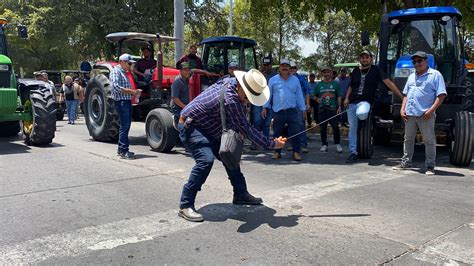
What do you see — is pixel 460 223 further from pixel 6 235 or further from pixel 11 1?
pixel 11 1

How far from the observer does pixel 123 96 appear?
834cm

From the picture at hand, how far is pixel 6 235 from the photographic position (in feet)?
14.4

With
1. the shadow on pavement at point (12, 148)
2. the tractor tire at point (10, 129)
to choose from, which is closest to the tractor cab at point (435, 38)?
the shadow on pavement at point (12, 148)

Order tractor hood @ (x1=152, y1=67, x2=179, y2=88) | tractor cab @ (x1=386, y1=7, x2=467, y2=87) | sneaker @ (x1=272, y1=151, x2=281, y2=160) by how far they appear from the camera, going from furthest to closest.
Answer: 1. tractor hood @ (x1=152, y1=67, x2=179, y2=88)
2. tractor cab @ (x1=386, y1=7, x2=467, y2=87)
3. sneaker @ (x1=272, y1=151, x2=281, y2=160)

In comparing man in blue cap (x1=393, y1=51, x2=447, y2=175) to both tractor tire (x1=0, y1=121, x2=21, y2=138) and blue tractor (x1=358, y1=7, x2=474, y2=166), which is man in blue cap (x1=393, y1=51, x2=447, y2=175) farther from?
tractor tire (x1=0, y1=121, x2=21, y2=138)

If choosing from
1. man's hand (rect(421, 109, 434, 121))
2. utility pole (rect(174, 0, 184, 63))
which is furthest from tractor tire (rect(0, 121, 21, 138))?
man's hand (rect(421, 109, 434, 121))

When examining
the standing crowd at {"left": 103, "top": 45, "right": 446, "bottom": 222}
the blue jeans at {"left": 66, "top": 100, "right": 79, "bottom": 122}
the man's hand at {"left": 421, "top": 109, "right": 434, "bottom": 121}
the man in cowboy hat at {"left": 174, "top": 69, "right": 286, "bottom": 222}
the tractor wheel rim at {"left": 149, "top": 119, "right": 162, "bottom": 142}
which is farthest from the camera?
the blue jeans at {"left": 66, "top": 100, "right": 79, "bottom": 122}

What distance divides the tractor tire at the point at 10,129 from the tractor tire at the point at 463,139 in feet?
31.4

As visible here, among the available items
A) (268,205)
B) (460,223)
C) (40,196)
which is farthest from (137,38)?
(460,223)

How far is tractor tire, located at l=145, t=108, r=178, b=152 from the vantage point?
9.02 m

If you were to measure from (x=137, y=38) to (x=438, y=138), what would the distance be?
747 centimetres

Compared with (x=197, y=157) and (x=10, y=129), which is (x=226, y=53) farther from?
(x=197, y=157)

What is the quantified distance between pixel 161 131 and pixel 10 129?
4479 mm

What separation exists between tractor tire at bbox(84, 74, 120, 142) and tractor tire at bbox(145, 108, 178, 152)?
0.91 meters
